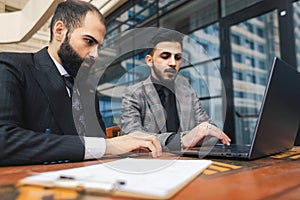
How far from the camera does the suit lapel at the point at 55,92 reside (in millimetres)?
949

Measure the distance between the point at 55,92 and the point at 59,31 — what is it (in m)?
0.37

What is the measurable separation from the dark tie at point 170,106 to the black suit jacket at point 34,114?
62cm

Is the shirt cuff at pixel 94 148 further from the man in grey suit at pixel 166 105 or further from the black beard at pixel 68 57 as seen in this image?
the black beard at pixel 68 57

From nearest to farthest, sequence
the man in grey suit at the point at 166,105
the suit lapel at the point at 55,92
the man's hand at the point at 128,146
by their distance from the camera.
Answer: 1. the man's hand at the point at 128,146
2. the suit lapel at the point at 55,92
3. the man in grey suit at the point at 166,105

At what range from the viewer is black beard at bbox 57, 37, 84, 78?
1.15m

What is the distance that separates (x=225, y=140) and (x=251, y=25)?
2.76 metres

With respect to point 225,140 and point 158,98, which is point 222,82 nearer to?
point 158,98

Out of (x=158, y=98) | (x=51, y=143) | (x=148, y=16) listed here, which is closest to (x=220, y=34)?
(x=148, y=16)

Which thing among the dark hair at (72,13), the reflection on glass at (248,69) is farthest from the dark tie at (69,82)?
the reflection on glass at (248,69)

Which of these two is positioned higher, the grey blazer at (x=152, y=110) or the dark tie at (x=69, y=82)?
the dark tie at (x=69, y=82)

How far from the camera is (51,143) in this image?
0.68 m

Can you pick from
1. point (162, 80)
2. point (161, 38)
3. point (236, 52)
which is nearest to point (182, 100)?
point (162, 80)

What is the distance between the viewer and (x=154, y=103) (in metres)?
1.39

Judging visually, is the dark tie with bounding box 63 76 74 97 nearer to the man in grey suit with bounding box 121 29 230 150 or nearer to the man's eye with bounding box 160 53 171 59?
the man in grey suit with bounding box 121 29 230 150
